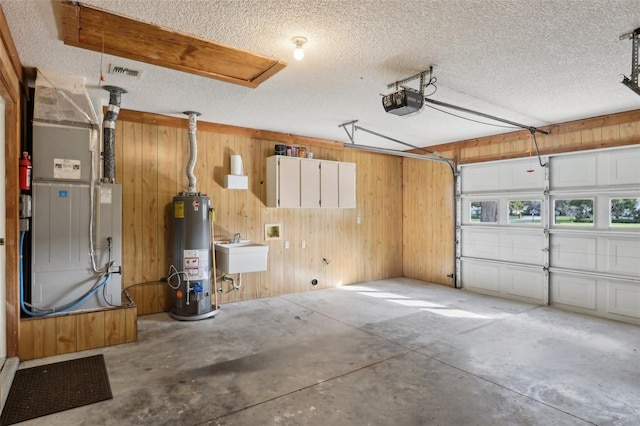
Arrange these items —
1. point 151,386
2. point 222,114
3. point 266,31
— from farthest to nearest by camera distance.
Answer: point 222,114 → point 151,386 → point 266,31

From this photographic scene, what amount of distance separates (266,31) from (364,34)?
0.69 meters

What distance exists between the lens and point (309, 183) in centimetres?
597

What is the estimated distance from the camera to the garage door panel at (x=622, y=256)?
4574 mm

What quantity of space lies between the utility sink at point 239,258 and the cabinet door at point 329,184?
64.2 inches

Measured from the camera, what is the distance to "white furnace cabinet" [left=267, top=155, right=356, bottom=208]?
562cm

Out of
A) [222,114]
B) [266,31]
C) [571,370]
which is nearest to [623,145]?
[571,370]

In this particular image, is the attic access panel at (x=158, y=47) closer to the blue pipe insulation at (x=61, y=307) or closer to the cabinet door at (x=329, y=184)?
the blue pipe insulation at (x=61, y=307)

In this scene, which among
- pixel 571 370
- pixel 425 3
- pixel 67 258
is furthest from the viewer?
pixel 67 258

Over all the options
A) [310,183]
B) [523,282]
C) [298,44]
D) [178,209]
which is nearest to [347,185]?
[310,183]

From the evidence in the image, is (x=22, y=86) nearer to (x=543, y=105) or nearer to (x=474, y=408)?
(x=474, y=408)

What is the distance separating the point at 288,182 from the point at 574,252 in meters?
4.23

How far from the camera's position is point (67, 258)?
139 inches

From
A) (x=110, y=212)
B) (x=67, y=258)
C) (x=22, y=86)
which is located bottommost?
(x=67, y=258)

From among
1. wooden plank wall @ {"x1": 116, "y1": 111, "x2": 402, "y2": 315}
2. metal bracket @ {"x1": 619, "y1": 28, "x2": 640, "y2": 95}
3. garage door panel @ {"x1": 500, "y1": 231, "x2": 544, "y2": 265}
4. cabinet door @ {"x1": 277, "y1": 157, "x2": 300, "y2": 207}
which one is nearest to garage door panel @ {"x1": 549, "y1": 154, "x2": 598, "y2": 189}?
garage door panel @ {"x1": 500, "y1": 231, "x2": 544, "y2": 265}
